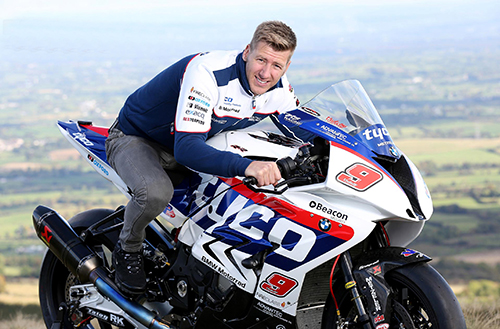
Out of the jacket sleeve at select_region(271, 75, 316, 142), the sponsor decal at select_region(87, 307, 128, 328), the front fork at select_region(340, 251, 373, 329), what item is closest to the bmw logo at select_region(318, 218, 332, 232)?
the front fork at select_region(340, 251, 373, 329)

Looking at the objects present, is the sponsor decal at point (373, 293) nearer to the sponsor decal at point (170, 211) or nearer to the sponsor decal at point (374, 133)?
the sponsor decal at point (374, 133)

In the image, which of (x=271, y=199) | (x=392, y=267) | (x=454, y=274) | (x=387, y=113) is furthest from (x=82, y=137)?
(x=387, y=113)

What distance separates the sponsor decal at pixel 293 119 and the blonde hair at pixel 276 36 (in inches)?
17.6

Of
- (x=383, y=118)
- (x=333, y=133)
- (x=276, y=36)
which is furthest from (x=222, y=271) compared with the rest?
(x=383, y=118)

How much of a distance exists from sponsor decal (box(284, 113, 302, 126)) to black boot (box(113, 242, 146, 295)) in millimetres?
1431

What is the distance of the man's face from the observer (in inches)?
117

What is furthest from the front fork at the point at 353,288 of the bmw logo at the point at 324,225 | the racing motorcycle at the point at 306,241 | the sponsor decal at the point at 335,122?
the sponsor decal at the point at 335,122

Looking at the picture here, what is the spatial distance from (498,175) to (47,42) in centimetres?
7497

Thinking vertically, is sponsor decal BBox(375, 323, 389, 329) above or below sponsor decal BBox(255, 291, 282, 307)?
above

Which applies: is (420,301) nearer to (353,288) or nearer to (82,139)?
(353,288)

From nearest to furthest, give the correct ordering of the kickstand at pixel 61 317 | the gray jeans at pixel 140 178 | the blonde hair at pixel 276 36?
1. the blonde hair at pixel 276 36
2. the gray jeans at pixel 140 178
3. the kickstand at pixel 61 317

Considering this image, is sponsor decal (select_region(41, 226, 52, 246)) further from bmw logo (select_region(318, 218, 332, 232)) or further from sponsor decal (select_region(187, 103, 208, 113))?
bmw logo (select_region(318, 218, 332, 232))

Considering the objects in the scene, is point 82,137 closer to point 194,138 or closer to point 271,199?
point 194,138

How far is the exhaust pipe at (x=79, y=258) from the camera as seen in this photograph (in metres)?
3.41
